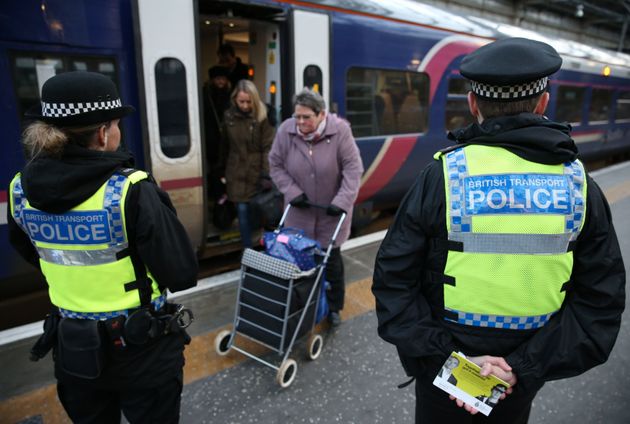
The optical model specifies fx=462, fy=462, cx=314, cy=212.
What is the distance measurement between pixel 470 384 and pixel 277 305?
1.55 metres

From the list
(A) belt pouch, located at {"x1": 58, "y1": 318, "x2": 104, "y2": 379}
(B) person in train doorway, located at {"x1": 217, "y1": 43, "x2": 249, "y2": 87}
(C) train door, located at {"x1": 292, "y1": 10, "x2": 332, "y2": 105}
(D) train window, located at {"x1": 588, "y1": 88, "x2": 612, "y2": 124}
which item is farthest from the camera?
(D) train window, located at {"x1": 588, "y1": 88, "x2": 612, "y2": 124}

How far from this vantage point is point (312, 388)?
2.74 meters

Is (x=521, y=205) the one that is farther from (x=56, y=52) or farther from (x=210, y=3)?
(x=210, y=3)

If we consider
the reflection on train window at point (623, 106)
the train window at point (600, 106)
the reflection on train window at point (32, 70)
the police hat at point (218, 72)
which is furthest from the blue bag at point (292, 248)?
the reflection on train window at point (623, 106)

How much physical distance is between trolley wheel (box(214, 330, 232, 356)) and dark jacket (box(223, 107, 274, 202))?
5.33 ft

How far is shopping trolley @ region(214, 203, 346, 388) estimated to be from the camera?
2.71 meters

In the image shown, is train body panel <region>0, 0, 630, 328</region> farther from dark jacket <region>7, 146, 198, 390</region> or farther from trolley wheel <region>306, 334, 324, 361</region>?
dark jacket <region>7, 146, 198, 390</region>

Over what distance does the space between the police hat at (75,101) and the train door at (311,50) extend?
10.5ft

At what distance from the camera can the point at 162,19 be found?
3.54 m

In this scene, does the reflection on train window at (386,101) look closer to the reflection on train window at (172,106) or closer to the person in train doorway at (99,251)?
the reflection on train window at (172,106)

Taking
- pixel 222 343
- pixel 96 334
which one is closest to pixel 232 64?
pixel 222 343

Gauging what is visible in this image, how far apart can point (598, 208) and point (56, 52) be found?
335 centimetres

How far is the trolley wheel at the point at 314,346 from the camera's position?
2.97 m

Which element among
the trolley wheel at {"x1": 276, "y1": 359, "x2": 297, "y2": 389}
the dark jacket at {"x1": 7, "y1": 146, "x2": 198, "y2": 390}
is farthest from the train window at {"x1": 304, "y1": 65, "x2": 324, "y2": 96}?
the dark jacket at {"x1": 7, "y1": 146, "x2": 198, "y2": 390}
